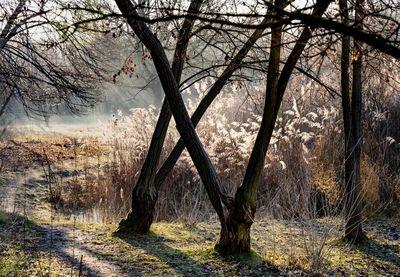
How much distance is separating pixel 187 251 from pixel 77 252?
1.17m

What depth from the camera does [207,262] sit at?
4832mm

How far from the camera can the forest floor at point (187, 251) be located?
4594 millimetres

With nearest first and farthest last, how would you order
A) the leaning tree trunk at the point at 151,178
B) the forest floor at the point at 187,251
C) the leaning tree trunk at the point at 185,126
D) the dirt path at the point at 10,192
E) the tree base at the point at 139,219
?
the forest floor at the point at 187,251
the leaning tree trunk at the point at 185,126
the leaning tree trunk at the point at 151,178
the tree base at the point at 139,219
the dirt path at the point at 10,192

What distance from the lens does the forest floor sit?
4594 millimetres

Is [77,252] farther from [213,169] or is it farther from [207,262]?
[213,169]

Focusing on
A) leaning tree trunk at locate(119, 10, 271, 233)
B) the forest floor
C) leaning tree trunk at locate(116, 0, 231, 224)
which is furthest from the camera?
leaning tree trunk at locate(119, 10, 271, 233)

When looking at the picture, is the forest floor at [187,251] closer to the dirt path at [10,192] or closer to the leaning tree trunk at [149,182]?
the leaning tree trunk at [149,182]

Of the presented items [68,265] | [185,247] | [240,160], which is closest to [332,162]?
[240,160]

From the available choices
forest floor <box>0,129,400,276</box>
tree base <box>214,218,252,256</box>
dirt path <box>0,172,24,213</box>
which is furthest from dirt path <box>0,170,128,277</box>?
dirt path <box>0,172,24,213</box>

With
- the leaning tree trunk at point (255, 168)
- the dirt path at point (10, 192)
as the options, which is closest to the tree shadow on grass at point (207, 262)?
the leaning tree trunk at point (255, 168)

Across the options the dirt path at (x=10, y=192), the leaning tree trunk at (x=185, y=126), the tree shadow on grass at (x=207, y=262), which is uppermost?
the leaning tree trunk at (x=185, y=126)

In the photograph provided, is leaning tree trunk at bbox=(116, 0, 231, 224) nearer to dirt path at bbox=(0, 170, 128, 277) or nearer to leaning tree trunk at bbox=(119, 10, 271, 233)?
leaning tree trunk at bbox=(119, 10, 271, 233)

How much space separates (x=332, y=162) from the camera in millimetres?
7887

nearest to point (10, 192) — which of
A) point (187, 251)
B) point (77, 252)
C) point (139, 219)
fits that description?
point (139, 219)
